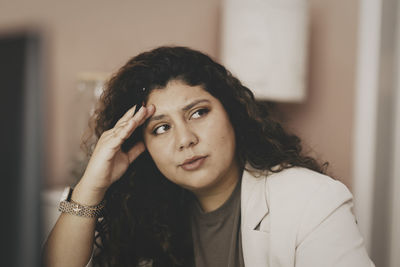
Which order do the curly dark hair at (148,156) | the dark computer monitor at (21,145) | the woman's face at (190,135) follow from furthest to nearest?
the curly dark hair at (148,156) < the woman's face at (190,135) < the dark computer monitor at (21,145)

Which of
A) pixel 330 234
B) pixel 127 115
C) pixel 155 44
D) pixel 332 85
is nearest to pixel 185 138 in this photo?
pixel 127 115

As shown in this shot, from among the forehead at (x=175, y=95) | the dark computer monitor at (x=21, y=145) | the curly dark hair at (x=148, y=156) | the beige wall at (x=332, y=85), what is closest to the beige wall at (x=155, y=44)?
the beige wall at (x=332, y=85)

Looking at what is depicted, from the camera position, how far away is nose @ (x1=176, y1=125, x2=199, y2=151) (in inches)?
42.6

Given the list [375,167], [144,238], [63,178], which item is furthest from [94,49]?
[375,167]

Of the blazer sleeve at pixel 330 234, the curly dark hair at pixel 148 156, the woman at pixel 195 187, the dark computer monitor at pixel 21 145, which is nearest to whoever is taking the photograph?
the dark computer monitor at pixel 21 145

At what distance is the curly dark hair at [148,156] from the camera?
1.22m

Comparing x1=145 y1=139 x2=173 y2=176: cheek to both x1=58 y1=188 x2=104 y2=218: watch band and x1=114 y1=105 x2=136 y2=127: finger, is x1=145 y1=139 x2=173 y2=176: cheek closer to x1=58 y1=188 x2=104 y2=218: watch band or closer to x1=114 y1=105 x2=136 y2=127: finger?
x1=114 y1=105 x2=136 y2=127: finger

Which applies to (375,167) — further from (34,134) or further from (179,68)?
(34,134)

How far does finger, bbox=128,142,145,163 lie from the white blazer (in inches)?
16.1

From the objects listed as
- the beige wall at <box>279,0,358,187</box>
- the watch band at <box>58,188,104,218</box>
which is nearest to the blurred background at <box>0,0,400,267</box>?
the beige wall at <box>279,0,358,187</box>

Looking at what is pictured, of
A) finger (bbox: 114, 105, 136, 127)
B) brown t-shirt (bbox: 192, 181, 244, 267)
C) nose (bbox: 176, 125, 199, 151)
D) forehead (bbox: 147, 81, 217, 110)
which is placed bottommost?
brown t-shirt (bbox: 192, 181, 244, 267)

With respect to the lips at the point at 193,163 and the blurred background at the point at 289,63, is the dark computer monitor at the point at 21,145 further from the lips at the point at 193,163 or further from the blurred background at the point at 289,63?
the blurred background at the point at 289,63

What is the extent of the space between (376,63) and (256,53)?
0.59 metres

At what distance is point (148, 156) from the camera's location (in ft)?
4.54
